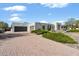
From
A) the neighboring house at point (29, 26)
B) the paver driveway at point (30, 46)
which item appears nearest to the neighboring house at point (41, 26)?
the neighboring house at point (29, 26)

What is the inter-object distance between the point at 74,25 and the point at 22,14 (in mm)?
1966

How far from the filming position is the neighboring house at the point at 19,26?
9039mm

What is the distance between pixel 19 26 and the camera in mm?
9273

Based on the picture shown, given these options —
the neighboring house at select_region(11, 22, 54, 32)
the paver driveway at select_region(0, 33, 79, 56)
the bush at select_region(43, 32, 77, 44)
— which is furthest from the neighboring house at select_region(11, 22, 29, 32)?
the bush at select_region(43, 32, 77, 44)

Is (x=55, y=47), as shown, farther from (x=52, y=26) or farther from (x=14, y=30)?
(x=14, y=30)

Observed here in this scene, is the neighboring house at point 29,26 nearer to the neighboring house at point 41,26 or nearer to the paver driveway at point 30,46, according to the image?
the neighboring house at point 41,26

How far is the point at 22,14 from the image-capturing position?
8.76 metres

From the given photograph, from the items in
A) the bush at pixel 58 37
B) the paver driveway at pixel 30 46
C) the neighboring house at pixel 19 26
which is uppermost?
the neighboring house at pixel 19 26

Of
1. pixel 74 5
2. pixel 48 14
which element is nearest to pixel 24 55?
pixel 48 14

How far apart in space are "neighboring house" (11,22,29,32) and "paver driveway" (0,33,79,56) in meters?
0.20

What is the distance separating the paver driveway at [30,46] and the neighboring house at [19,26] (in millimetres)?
201

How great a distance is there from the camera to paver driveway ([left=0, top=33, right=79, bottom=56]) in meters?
8.38

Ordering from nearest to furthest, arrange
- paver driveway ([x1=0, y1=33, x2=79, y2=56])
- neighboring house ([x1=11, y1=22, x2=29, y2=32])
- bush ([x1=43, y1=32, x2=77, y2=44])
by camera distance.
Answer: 1. paver driveway ([x1=0, y1=33, x2=79, y2=56])
2. neighboring house ([x1=11, y1=22, x2=29, y2=32])
3. bush ([x1=43, y1=32, x2=77, y2=44])

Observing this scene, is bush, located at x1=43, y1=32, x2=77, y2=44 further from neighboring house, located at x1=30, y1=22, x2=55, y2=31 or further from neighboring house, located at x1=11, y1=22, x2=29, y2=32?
neighboring house, located at x1=11, y1=22, x2=29, y2=32
